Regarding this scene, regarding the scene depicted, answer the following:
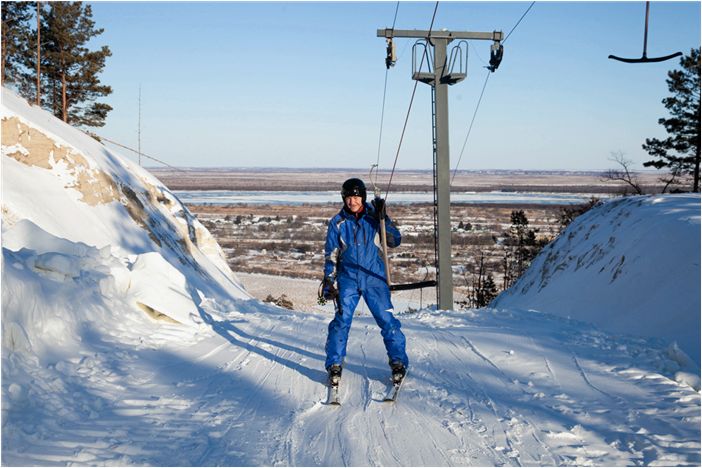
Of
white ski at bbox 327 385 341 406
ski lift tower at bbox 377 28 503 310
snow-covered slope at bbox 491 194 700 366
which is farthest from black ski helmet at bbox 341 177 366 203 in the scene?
ski lift tower at bbox 377 28 503 310

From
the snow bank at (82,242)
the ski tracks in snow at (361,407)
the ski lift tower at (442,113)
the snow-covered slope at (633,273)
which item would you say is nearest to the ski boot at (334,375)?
the ski tracks in snow at (361,407)

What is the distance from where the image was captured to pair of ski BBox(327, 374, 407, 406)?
206 inches

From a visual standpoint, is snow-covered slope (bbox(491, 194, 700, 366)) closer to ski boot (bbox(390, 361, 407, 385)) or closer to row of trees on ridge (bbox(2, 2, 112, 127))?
ski boot (bbox(390, 361, 407, 385))

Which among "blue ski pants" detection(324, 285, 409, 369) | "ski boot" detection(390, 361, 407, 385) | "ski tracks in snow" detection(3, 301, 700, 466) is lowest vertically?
"ski tracks in snow" detection(3, 301, 700, 466)

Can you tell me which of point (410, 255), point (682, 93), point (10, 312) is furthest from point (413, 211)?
point (10, 312)

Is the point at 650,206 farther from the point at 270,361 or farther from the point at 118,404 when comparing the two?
the point at 118,404

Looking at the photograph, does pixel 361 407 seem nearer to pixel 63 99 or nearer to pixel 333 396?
pixel 333 396

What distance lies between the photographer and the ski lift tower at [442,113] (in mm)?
14125

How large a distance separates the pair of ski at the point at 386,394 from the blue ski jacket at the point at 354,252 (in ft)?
3.14

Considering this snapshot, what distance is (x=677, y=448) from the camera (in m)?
4.05

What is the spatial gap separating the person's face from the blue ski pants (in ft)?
2.58

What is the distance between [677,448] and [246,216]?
96.5 m

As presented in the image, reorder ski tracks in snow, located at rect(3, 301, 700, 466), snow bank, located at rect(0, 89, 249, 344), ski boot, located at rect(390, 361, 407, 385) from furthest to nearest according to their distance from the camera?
snow bank, located at rect(0, 89, 249, 344), ski boot, located at rect(390, 361, 407, 385), ski tracks in snow, located at rect(3, 301, 700, 466)

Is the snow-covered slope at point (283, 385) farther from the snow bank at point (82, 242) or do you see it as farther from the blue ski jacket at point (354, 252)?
the blue ski jacket at point (354, 252)
